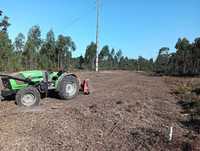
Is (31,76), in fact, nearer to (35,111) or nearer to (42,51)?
(35,111)

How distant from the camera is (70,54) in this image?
3300 inches

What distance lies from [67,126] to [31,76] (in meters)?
4.36

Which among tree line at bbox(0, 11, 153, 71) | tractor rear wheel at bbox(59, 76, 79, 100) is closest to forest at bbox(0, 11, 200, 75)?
tree line at bbox(0, 11, 153, 71)

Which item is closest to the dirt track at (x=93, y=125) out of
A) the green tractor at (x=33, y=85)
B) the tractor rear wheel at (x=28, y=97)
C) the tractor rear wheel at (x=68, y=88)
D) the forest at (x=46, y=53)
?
the tractor rear wheel at (x=28, y=97)

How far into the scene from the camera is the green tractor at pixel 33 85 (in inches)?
466

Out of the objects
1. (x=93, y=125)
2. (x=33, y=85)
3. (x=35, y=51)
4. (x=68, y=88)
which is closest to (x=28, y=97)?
(x=33, y=85)

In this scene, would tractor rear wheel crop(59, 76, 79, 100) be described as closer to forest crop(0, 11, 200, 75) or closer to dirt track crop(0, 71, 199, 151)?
dirt track crop(0, 71, 199, 151)

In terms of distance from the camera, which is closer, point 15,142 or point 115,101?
point 15,142

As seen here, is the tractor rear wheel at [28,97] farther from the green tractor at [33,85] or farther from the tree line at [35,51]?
the tree line at [35,51]

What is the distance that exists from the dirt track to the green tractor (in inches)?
16.9

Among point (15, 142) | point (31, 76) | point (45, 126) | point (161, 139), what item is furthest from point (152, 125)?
point (31, 76)

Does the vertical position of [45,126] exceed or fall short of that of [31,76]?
it falls short

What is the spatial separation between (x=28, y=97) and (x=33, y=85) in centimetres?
64

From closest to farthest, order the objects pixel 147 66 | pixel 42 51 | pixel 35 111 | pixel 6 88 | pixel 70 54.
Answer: pixel 35 111, pixel 6 88, pixel 42 51, pixel 70 54, pixel 147 66
